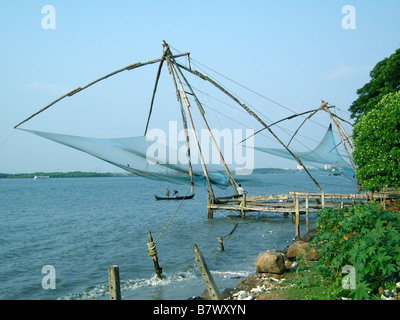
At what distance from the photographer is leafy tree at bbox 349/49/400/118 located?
19.3 m

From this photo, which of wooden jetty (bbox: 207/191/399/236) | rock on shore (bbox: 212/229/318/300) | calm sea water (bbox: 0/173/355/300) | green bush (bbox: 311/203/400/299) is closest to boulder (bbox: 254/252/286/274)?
rock on shore (bbox: 212/229/318/300)

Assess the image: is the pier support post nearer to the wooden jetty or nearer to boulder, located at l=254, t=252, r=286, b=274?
the wooden jetty

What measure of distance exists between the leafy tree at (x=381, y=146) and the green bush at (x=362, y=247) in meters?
4.49

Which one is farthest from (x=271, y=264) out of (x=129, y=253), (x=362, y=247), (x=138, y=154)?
(x=129, y=253)

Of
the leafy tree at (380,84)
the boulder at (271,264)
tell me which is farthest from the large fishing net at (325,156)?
the boulder at (271,264)

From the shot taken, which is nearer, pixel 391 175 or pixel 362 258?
pixel 362 258

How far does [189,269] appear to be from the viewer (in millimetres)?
10469

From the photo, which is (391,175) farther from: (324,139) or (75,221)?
(75,221)

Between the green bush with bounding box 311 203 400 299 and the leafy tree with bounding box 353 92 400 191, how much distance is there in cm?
449

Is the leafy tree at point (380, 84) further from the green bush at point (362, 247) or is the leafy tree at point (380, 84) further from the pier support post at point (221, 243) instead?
the green bush at point (362, 247)

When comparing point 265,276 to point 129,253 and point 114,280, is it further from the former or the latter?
point 129,253

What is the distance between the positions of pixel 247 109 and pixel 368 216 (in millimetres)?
5489
